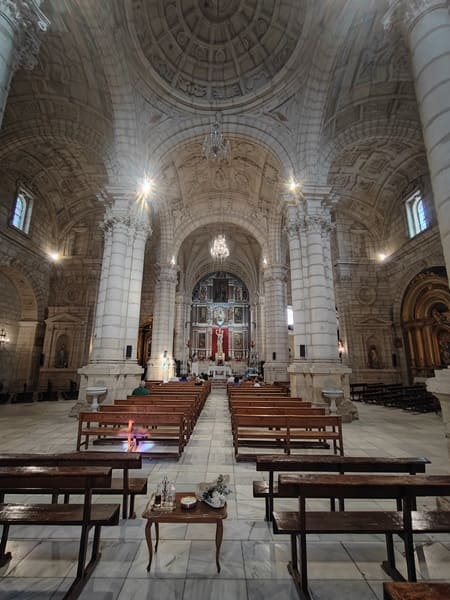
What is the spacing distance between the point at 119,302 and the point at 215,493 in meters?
9.21

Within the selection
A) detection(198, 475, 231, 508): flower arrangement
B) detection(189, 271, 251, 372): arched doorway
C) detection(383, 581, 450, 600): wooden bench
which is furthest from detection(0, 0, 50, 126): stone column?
detection(189, 271, 251, 372): arched doorway

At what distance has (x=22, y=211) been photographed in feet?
54.4

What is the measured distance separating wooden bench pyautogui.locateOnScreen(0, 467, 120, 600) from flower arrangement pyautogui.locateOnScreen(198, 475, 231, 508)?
83 centimetres

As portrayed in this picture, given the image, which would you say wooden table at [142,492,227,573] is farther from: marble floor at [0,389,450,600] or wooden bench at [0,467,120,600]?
wooden bench at [0,467,120,600]

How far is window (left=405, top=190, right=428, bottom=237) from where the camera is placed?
1644 cm

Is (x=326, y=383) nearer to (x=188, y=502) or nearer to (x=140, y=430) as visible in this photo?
(x=140, y=430)

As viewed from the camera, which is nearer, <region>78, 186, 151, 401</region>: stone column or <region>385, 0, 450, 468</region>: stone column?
<region>385, 0, 450, 468</region>: stone column

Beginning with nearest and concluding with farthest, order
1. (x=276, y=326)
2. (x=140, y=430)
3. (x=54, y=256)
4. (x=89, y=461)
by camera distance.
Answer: (x=89, y=461) → (x=140, y=430) → (x=276, y=326) → (x=54, y=256)

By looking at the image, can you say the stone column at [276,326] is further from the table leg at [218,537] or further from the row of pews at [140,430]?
the table leg at [218,537]

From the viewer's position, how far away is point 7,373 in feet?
52.7

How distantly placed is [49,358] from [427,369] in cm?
2482

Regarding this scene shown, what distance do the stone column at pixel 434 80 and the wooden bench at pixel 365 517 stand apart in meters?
1.69

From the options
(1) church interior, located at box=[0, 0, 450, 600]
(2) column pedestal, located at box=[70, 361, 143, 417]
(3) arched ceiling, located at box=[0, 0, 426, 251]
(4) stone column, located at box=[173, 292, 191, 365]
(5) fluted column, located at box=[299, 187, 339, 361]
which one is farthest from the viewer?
(4) stone column, located at box=[173, 292, 191, 365]

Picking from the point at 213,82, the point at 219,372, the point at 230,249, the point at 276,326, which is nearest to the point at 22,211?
the point at 213,82
